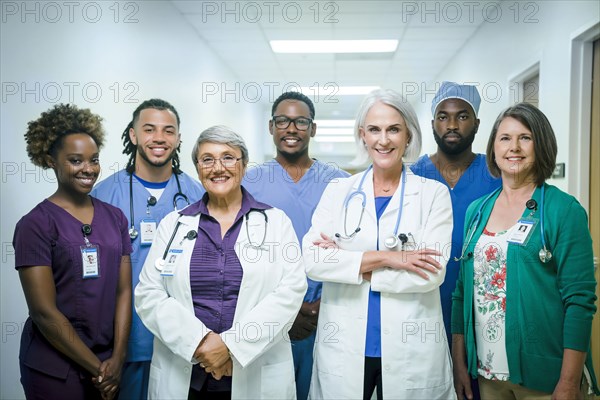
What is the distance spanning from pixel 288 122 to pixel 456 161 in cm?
78

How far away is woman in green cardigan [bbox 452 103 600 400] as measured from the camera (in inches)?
56.7

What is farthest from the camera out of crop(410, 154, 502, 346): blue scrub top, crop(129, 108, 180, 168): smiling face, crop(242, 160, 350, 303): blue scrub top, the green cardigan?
crop(242, 160, 350, 303): blue scrub top

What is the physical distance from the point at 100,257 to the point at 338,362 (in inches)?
37.5

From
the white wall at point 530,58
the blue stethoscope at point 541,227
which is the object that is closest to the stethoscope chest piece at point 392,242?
the blue stethoscope at point 541,227

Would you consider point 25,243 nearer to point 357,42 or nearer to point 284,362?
point 284,362

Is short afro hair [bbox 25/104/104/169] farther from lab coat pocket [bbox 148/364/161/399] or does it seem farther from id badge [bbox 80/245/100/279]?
lab coat pocket [bbox 148/364/161/399]

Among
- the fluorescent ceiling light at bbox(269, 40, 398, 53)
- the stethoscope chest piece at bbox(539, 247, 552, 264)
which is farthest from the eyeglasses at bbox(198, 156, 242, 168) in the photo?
the fluorescent ceiling light at bbox(269, 40, 398, 53)

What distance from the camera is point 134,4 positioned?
8.68ft

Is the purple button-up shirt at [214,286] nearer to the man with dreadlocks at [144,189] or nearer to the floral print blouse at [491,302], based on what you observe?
the man with dreadlocks at [144,189]

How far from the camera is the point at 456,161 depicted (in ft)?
6.66

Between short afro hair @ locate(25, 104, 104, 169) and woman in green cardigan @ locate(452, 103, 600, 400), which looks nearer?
woman in green cardigan @ locate(452, 103, 600, 400)

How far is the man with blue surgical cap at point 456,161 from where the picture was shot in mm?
1975

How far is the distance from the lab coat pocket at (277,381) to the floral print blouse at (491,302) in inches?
26.3

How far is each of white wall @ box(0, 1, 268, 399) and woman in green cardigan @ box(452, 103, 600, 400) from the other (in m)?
1.53
